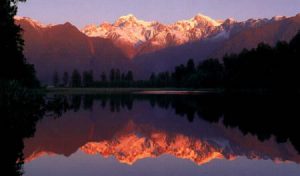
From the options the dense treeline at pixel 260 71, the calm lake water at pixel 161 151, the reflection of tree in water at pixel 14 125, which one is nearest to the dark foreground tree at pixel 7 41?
the reflection of tree in water at pixel 14 125

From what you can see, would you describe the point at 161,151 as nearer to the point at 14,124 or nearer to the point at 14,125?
the point at 14,125

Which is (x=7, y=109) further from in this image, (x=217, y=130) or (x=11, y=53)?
(x=217, y=130)

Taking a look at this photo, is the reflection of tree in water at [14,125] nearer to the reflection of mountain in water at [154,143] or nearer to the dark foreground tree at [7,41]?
the reflection of mountain in water at [154,143]

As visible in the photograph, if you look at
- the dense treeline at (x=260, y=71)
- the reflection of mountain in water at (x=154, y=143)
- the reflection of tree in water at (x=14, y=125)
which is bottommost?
the reflection of mountain in water at (x=154, y=143)

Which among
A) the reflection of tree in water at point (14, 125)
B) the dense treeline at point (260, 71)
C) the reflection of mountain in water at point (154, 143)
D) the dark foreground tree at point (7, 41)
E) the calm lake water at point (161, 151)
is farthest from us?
the dense treeline at point (260, 71)

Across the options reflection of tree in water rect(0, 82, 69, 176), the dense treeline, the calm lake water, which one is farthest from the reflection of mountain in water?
the dense treeline

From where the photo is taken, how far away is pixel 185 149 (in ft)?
88.2

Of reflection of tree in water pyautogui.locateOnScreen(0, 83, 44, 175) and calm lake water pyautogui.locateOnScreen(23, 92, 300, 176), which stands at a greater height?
reflection of tree in water pyautogui.locateOnScreen(0, 83, 44, 175)

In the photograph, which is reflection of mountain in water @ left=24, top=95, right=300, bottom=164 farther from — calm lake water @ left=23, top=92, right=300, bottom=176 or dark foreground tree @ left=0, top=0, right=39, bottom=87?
dark foreground tree @ left=0, top=0, right=39, bottom=87

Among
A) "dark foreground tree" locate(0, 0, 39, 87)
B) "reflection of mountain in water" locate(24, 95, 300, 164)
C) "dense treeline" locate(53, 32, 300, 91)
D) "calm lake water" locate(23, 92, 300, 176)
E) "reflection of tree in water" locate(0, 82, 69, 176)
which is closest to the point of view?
"reflection of tree in water" locate(0, 82, 69, 176)

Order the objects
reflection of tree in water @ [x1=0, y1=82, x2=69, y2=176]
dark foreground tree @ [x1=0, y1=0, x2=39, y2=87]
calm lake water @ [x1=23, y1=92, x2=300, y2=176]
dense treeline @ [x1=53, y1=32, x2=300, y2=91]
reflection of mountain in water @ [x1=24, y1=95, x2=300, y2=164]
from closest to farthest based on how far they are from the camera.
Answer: reflection of tree in water @ [x1=0, y1=82, x2=69, y2=176] < calm lake water @ [x1=23, y1=92, x2=300, y2=176] < reflection of mountain in water @ [x1=24, y1=95, x2=300, y2=164] < dark foreground tree @ [x1=0, y1=0, x2=39, y2=87] < dense treeline @ [x1=53, y1=32, x2=300, y2=91]

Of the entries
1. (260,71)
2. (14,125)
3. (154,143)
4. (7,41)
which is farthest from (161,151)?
(260,71)

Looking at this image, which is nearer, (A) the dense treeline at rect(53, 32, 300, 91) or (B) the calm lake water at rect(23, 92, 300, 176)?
(B) the calm lake water at rect(23, 92, 300, 176)

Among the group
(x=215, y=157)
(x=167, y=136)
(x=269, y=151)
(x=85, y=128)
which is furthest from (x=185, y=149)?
(x=85, y=128)
